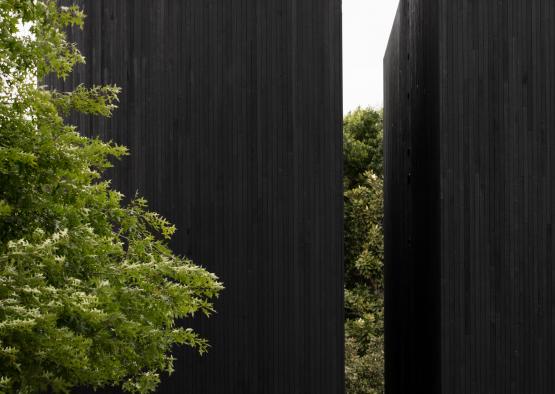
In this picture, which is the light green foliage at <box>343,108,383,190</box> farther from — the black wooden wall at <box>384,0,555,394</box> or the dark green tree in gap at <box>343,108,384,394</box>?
the black wooden wall at <box>384,0,555,394</box>

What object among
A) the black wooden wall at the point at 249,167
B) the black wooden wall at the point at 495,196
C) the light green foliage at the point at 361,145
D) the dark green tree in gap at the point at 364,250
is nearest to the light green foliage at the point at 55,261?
the black wooden wall at the point at 249,167

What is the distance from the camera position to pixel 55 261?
4.32 metres

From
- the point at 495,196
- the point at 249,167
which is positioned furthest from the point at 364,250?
the point at 249,167

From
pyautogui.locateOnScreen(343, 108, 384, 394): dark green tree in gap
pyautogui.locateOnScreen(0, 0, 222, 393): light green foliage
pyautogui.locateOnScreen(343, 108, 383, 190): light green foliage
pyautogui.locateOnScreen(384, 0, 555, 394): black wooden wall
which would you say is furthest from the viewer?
pyautogui.locateOnScreen(343, 108, 383, 190): light green foliage

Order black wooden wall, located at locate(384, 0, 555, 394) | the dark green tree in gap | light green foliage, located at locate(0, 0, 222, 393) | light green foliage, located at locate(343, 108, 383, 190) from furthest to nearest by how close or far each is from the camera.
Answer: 1. light green foliage, located at locate(343, 108, 383, 190)
2. the dark green tree in gap
3. black wooden wall, located at locate(384, 0, 555, 394)
4. light green foliage, located at locate(0, 0, 222, 393)

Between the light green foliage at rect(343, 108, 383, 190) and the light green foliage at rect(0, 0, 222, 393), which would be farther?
the light green foliage at rect(343, 108, 383, 190)

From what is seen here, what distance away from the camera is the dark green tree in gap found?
16.4 metres

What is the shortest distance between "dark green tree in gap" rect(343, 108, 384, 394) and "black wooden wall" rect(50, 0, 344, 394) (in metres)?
8.76

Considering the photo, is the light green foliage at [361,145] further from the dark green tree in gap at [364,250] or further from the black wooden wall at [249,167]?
the black wooden wall at [249,167]

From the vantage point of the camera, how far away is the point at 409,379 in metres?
11.6

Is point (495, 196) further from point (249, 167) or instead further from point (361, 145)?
point (361, 145)

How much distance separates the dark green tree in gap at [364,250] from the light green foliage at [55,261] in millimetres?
11082

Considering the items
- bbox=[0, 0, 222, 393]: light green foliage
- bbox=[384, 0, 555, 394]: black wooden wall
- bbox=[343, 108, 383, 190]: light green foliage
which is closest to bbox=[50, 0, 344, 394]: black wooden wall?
bbox=[384, 0, 555, 394]: black wooden wall

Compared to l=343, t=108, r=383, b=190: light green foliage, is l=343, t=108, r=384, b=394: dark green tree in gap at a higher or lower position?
lower
